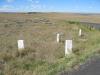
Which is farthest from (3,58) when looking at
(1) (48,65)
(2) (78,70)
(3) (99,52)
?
(3) (99,52)

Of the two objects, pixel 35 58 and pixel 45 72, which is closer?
pixel 45 72

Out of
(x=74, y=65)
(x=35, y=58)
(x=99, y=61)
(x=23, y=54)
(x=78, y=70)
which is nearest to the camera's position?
(x=78, y=70)

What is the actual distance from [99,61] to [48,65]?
224 centimetres

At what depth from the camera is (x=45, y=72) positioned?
26.7 ft

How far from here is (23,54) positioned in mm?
12133

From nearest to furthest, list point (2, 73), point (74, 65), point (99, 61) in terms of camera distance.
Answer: point (2, 73), point (74, 65), point (99, 61)

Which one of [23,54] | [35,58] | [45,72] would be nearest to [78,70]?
[45,72]

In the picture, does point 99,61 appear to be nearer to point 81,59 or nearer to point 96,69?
point 81,59

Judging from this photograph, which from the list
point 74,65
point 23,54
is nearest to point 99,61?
point 74,65

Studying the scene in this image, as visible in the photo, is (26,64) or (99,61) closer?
(26,64)

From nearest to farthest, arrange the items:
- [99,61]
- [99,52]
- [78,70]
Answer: [78,70]
[99,61]
[99,52]

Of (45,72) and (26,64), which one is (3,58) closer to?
(26,64)

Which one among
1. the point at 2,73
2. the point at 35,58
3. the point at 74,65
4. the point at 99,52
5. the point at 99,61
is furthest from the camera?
the point at 99,52

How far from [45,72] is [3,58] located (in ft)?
10.6
